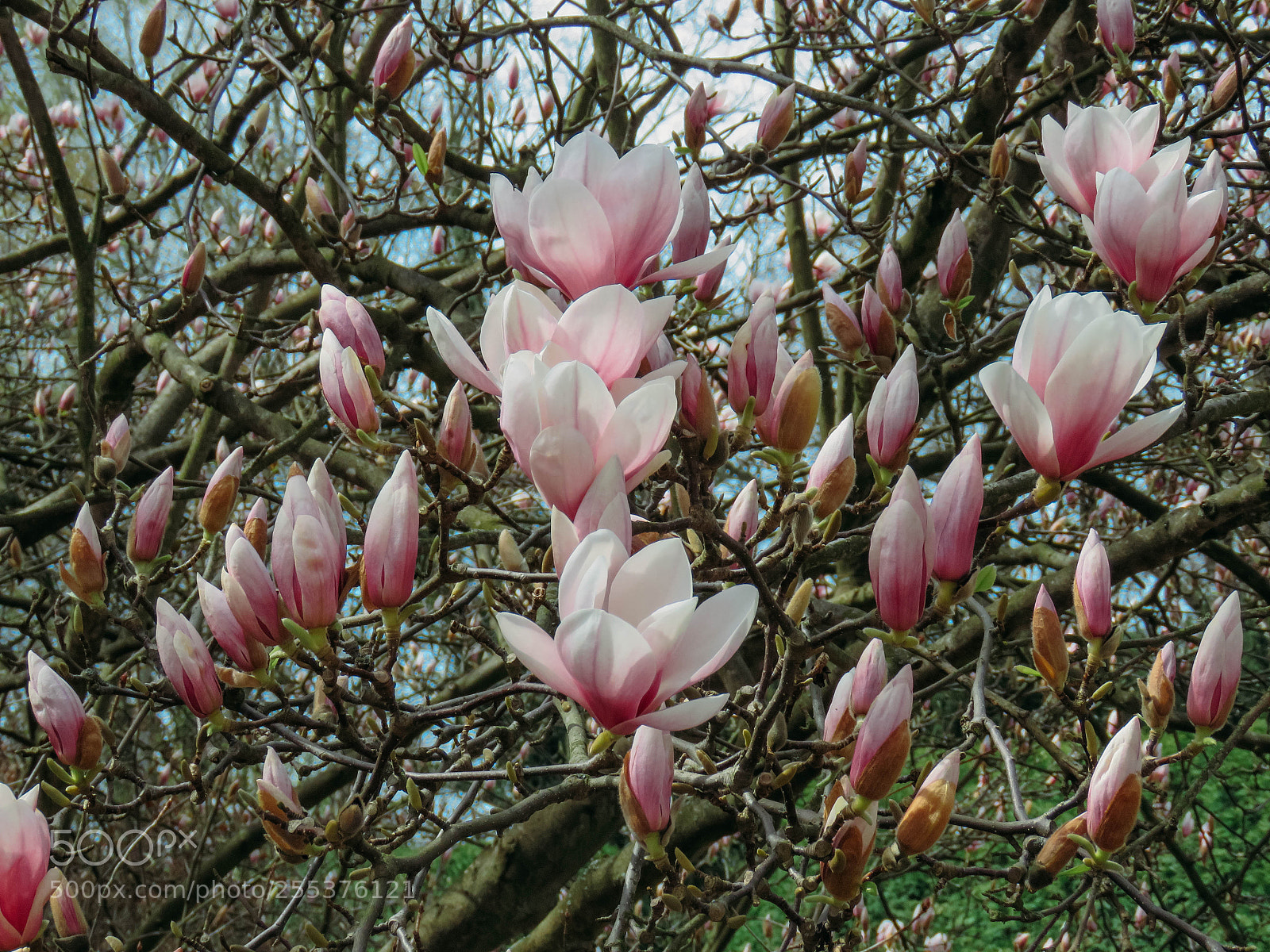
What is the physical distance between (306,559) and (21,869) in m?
0.40

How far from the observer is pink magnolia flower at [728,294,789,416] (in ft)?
2.94

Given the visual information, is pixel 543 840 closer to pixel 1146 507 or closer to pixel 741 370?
pixel 1146 507

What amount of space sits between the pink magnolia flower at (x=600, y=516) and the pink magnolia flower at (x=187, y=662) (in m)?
0.45

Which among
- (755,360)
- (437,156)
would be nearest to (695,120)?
(437,156)

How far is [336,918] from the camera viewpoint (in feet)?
15.0

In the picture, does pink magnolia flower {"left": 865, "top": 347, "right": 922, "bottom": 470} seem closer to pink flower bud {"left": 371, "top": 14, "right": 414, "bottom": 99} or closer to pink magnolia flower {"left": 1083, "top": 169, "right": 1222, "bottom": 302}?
pink magnolia flower {"left": 1083, "top": 169, "right": 1222, "bottom": 302}

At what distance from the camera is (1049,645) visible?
3.17 ft

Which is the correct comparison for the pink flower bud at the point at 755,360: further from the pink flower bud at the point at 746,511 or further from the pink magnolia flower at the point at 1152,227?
the pink magnolia flower at the point at 1152,227

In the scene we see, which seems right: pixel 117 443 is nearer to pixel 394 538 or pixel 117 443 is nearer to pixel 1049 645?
pixel 394 538

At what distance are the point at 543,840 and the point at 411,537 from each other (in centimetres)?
201

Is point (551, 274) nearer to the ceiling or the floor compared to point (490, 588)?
nearer to the ceiling

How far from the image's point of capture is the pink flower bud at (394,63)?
73.6 inches

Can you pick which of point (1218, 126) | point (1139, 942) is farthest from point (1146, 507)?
point (1139, 942)

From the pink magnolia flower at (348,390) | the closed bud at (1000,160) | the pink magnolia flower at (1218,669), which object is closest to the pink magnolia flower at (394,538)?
the pink magnolia flower at (348,390)
